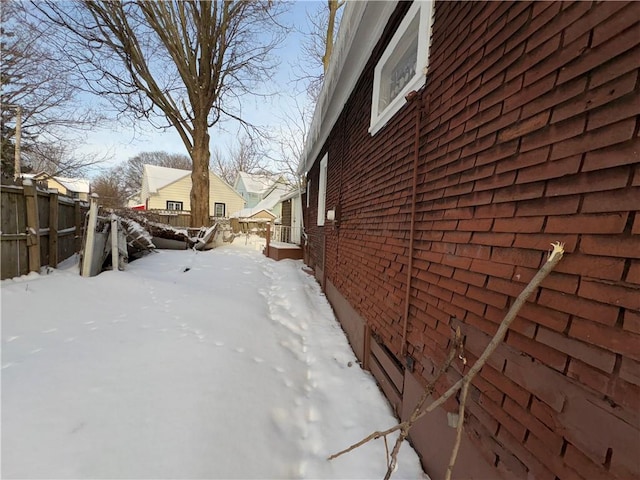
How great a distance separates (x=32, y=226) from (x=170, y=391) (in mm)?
3656

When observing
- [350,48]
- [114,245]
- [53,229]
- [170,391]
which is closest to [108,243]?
[114,245]

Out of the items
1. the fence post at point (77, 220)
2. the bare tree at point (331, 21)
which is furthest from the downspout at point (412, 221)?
the bare tree at point (331, 21)

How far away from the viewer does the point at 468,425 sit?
1522 mm

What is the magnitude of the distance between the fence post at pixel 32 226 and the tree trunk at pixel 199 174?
8751mm

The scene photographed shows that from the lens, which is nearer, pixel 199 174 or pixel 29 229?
pixel 29 229

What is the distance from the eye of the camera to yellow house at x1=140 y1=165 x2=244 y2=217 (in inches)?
1005

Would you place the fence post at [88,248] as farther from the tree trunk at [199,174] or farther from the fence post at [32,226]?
the tree trunk at [199,174]

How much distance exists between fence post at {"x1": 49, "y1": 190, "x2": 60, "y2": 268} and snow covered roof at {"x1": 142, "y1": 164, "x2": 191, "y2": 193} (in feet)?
77.2

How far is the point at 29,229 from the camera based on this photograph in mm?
3762

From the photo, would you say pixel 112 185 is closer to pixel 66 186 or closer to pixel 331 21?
pixel 66 186

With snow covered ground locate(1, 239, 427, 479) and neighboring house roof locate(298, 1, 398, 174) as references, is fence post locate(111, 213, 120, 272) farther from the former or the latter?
neighboring house roof locate(298, 1, 398, 174)

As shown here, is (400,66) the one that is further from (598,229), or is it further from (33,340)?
(33,340)

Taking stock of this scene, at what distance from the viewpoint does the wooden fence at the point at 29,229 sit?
11.6 ft

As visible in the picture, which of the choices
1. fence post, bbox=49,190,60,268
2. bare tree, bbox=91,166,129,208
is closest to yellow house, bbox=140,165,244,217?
bare tree, bbox=91,166,129,208
